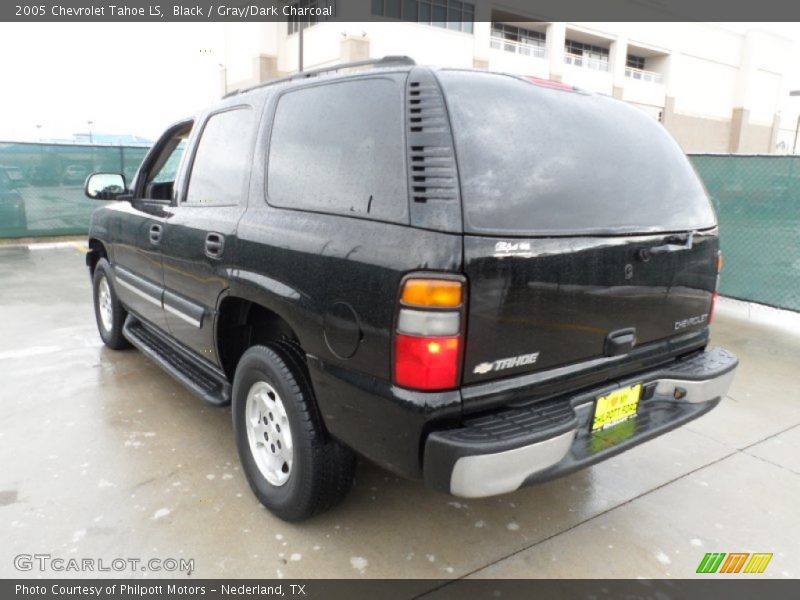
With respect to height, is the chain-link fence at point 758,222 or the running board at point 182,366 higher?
the chain-link fence at point 758,222

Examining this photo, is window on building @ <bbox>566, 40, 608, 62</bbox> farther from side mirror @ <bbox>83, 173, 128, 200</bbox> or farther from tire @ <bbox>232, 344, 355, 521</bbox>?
tire @ <bbox>232, 344, 355, 521</bbox>

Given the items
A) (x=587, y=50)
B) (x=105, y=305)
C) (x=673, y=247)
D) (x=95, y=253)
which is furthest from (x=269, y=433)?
(x=587, y=50)

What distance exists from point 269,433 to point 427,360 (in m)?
1.14

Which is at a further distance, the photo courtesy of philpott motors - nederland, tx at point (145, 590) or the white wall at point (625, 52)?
the white wall at point (625, 52)

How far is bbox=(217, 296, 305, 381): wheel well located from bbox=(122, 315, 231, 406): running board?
12cm

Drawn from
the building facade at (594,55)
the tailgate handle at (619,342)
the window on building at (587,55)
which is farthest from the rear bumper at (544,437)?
the window on building at (587,55)

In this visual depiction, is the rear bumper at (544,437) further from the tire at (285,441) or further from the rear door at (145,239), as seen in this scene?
the rear door at (145,239)

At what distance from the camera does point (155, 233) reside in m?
3.69

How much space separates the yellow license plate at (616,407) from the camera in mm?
2436

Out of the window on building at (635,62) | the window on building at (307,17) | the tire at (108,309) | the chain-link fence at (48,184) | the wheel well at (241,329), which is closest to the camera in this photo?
the wheel well at (241,329)

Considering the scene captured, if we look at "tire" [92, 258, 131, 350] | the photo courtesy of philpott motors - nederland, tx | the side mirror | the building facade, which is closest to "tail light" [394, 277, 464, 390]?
the photo courtesy of philpott motors - nederland, tx

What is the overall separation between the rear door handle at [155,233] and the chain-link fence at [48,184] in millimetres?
9264

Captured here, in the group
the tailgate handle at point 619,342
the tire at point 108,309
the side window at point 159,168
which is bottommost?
the tire at point 108,309

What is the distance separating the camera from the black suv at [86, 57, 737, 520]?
203 cm
